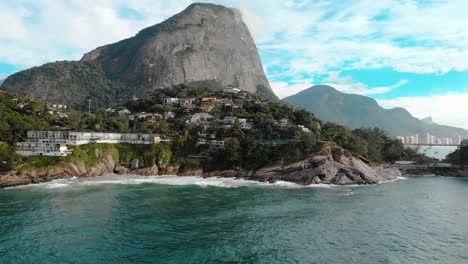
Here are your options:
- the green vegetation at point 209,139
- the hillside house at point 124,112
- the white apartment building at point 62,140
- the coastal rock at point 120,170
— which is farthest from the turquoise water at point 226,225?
the hillside house at point 124,112

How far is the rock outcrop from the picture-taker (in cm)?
6762

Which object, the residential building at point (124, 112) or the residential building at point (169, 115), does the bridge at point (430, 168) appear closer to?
the residential building at point (169, 115)

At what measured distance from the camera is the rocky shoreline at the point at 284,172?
212ft

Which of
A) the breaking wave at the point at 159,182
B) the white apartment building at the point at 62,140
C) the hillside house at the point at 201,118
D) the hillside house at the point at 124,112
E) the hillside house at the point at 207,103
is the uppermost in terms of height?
the hillside house at the point at 207,103

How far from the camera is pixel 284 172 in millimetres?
69812

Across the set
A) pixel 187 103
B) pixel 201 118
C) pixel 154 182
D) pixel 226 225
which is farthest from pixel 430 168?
pixel 226 225

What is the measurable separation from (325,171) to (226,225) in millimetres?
37090

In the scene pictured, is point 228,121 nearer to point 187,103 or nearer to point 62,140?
point 187,103

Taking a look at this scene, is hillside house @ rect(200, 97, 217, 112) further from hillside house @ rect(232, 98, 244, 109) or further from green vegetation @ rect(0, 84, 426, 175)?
hillside house @ rect(232, 98, 244, 109)

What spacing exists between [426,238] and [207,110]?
81453 mm

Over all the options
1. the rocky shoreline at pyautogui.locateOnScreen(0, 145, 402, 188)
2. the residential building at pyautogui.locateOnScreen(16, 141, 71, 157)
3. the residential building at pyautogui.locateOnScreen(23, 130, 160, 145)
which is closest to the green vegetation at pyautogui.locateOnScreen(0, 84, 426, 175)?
the residential building at pyautogui.locateOnScreen(16, 141, 71, 157)

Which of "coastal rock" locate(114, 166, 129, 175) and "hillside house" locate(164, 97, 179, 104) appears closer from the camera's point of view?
"coastal rock" locate(114, 166, 129, 175)

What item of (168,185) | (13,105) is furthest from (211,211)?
(13,105)

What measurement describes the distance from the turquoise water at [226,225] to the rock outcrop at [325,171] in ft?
29.9
